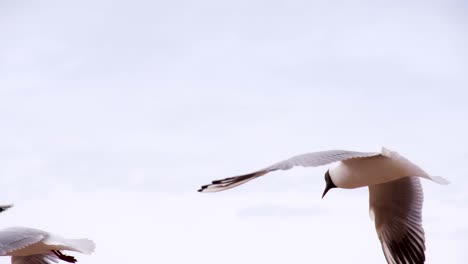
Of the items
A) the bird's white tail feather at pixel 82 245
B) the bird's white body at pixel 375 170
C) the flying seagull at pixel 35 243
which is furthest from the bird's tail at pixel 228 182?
the bird's white tail feather at pixel 82 245

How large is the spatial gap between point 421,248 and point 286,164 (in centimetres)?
152

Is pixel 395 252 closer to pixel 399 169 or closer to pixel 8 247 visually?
pixel 399 169

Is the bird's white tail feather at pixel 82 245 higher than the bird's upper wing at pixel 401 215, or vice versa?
the bird's white tail feather at pixel 82 245

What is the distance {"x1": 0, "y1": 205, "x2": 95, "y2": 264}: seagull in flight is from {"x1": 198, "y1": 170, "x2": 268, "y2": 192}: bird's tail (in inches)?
70.5

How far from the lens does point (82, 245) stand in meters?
5.15

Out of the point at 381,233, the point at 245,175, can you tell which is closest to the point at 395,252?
the point at 381,233

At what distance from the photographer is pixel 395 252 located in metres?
4.46

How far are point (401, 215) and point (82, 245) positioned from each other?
7.31 ft

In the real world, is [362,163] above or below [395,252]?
above

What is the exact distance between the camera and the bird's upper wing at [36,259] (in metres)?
5.64

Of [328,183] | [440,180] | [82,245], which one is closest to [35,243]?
[82,245]

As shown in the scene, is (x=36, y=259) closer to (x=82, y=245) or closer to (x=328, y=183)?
(x=82, y=245)

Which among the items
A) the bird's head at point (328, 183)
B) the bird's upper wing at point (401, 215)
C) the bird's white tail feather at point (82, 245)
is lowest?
the bird's upper wing at point (401, 215)

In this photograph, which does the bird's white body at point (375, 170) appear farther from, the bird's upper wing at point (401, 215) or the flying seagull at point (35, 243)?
the flying seagull at point (35, 243)
